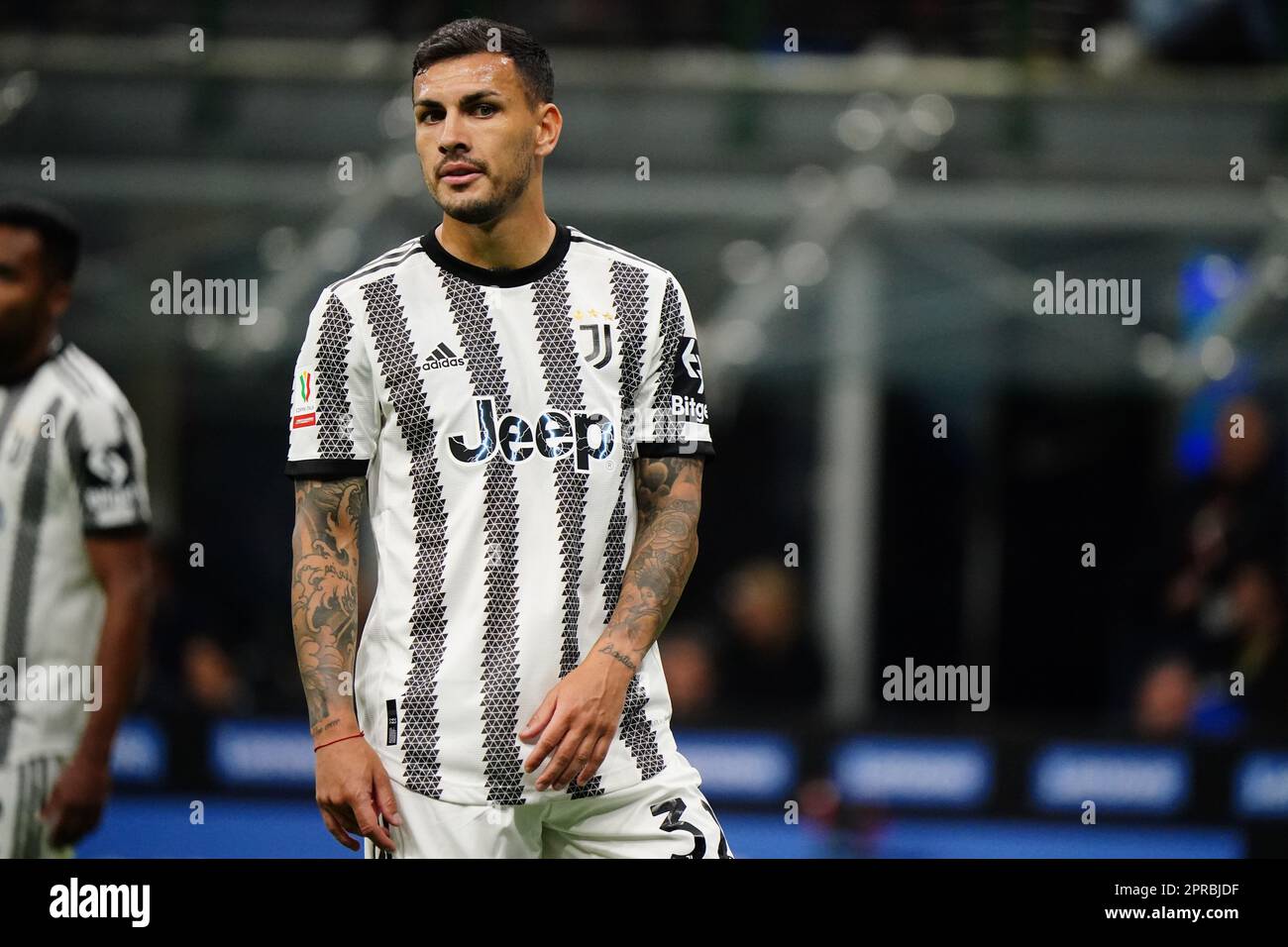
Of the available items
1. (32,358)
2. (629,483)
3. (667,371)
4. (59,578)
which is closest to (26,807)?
(59,578)

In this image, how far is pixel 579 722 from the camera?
9.29 ft

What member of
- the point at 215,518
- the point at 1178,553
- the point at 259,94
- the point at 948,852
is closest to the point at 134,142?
the point at 259,94

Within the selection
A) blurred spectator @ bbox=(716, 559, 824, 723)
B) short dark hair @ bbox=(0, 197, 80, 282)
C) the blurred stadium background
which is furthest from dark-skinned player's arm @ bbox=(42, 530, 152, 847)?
blurred spectator @ bbox=(716, 559, 824, 723)

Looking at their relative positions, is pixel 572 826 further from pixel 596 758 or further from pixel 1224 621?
pixel 1224 621

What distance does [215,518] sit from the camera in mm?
7281

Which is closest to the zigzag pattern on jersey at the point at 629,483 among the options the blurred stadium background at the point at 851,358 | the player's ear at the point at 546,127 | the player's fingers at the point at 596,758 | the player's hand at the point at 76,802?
the player's fingers at the point at 596,758

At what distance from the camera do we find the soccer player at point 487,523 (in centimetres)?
292

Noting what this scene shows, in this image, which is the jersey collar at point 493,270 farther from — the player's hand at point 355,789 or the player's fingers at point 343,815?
the player's fingers at point 343,815

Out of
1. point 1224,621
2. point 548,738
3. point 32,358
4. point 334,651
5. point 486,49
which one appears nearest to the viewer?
point 548,738

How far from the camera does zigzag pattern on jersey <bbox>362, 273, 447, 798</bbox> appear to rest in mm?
2936

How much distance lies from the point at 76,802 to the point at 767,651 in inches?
112

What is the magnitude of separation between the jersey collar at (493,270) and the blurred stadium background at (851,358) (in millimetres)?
2786

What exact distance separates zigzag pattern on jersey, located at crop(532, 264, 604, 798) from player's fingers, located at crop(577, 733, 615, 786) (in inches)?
2.6

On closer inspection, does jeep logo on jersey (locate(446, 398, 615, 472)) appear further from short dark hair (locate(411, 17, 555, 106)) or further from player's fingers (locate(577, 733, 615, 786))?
short dark hair (locate(411, 17, 555, 106))
